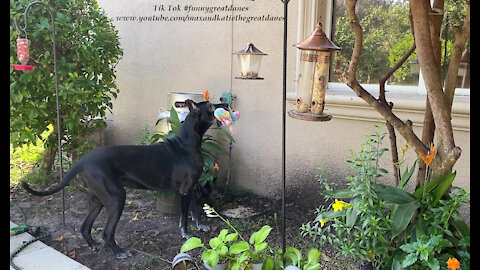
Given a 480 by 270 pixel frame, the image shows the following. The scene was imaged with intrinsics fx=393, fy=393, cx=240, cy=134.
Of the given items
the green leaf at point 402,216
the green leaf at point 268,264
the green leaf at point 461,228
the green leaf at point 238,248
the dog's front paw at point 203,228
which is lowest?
the dog's front paw at point 203,228

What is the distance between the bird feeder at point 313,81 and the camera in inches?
94.3

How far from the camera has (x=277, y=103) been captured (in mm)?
4324

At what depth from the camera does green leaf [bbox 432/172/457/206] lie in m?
2.28

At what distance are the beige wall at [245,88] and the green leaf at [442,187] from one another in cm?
114

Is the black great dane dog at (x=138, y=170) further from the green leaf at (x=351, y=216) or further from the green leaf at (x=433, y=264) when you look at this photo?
the green leaf at (x=433, y=264)

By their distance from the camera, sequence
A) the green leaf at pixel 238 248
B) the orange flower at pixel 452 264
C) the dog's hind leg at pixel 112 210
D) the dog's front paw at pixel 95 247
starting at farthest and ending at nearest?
the dog's front paw at pixel 95 247, the dog's hind leg at pixel 112 210, the green leaf at pixel 238 248, the orange flower at pixel 452 264

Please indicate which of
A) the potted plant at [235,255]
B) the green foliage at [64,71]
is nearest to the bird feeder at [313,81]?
the potted plant at [235,255]

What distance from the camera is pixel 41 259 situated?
310cm

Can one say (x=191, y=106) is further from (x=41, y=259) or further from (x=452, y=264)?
(x=452, y=264)

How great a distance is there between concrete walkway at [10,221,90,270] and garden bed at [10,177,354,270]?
0.12m
